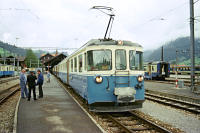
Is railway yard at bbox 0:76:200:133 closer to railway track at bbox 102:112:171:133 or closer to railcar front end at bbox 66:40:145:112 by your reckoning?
railway track at bbox 102:112:171:133

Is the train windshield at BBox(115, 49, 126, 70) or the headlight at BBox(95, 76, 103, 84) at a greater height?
the train windshield at BBox(115, 49, 126, 70)

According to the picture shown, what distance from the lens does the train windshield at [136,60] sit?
751cm

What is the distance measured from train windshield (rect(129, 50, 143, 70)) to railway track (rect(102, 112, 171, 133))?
1902 mm

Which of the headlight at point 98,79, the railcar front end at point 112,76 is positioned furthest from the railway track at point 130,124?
the headlight at point 98,79

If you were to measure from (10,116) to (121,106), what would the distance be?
15.1 feet

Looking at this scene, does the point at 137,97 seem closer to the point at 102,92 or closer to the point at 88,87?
the point at 102,92

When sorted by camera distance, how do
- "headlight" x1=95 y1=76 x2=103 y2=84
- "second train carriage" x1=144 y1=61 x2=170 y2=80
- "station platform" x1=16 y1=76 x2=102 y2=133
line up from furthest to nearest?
"second train carriage" x1=144 y1=61 x2=170 y2=80 < "headlight" x1=95 y1=76 x2=103 y2=84 < "station platform" x1=16 y1=76 x2=102 y2=133

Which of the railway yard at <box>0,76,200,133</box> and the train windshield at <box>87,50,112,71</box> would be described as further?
the train windshield at <box>87,50,112,71</box>

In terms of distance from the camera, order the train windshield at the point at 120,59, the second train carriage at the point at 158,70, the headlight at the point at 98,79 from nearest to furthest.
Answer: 1. the headlight at the point at 98,79
2. the train windshield at the point at 120,59
3. the second train carriage at the point at 158,70

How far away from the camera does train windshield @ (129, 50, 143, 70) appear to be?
7.51 m

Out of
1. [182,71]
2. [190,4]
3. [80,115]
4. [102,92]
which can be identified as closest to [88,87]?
[102,92]

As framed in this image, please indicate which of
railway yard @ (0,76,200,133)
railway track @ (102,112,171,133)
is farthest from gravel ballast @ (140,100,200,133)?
railway track @ (102,112,171,133)

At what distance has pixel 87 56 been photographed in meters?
7.47

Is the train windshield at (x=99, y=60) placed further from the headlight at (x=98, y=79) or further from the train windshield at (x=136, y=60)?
the train windshield at (x=136, y=60)
